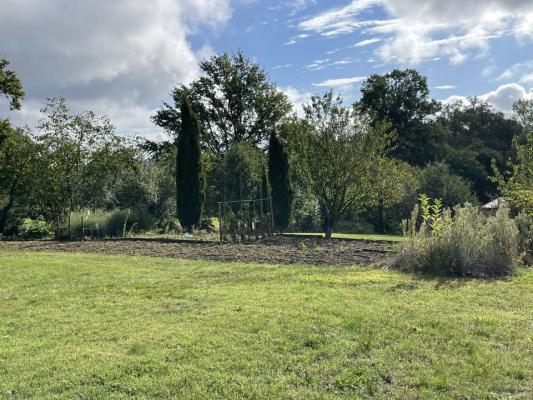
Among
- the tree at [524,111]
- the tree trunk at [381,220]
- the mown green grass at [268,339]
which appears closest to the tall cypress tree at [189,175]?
the tree trunk at [381,220]

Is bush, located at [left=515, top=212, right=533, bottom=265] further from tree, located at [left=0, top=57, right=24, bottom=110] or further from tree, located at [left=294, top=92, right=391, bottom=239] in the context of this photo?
tree, located at [left=0, top=57, right=24, bottom=110]

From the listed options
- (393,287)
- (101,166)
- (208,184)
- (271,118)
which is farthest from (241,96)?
(393,287)

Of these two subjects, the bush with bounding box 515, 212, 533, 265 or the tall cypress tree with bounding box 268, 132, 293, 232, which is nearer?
the bush with bounding box 515, 212, 533, 265

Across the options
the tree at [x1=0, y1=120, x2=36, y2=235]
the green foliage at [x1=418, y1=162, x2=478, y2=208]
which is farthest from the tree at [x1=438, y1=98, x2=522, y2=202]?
the tree at [x1=0, y1=120, x2=36, y2=235]

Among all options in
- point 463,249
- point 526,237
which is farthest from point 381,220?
point 463,249

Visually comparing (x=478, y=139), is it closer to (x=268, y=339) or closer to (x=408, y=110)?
(x=408, y=110)

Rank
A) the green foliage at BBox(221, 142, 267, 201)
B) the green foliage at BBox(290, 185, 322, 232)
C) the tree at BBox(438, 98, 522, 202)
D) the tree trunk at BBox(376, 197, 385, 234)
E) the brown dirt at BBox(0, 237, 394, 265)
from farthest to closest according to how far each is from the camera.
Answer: the tree at BBox(438, 98, 522, 202)
the tree trunk at BBox(376, 197, 385, 234)
the green foliage at BBox(290, 185, 322, 232)
the green foliage at BBox(221, 142, 267, 201)
the brown dirt at BBox(0, 237, 394, 265)

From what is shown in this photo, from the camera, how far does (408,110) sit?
1810 inches

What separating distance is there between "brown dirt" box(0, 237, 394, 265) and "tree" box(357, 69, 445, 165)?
106 ft

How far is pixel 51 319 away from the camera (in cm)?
552

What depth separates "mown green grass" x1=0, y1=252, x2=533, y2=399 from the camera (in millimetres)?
3553

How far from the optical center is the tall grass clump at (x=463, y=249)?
8516mm

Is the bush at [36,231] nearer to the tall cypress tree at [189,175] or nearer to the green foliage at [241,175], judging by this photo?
the tall cypress tree at [189,175]

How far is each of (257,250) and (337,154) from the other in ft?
20.4
